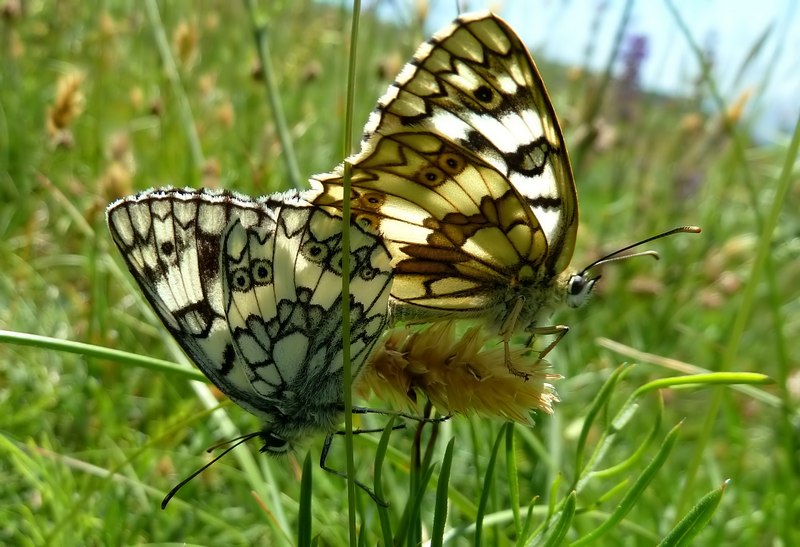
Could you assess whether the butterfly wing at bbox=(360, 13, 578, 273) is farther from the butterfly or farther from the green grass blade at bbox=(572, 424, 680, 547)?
the green grass blade at bbox=(572, 424, 680, 547)

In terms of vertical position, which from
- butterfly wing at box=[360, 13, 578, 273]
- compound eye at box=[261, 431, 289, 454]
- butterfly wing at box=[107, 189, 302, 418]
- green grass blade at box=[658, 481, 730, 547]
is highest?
butterfly wing at box=[360, 13, 578, 273]

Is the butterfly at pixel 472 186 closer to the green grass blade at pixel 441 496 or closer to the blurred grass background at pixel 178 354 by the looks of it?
the blurred grass background at pixel 178 354

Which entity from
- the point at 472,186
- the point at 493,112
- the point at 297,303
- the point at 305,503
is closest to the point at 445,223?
the point at 472,186

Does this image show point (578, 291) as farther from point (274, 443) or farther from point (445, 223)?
point (274, 443)

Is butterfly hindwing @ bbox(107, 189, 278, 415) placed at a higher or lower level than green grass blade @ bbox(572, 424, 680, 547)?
higher

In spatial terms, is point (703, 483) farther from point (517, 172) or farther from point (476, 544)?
point (476, 544)

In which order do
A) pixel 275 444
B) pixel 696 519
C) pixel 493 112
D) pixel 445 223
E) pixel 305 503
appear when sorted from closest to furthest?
pixel 696 519, pixel 305 503, pixel 275 444, pixel 493 112, pixel 445 223

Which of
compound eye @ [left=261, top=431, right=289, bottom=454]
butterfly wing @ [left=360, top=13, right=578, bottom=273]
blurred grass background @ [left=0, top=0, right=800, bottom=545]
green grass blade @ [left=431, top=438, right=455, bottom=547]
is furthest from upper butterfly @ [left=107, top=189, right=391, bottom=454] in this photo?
green grass blade @ [left=431, top=438, right=455, bottom=547]
